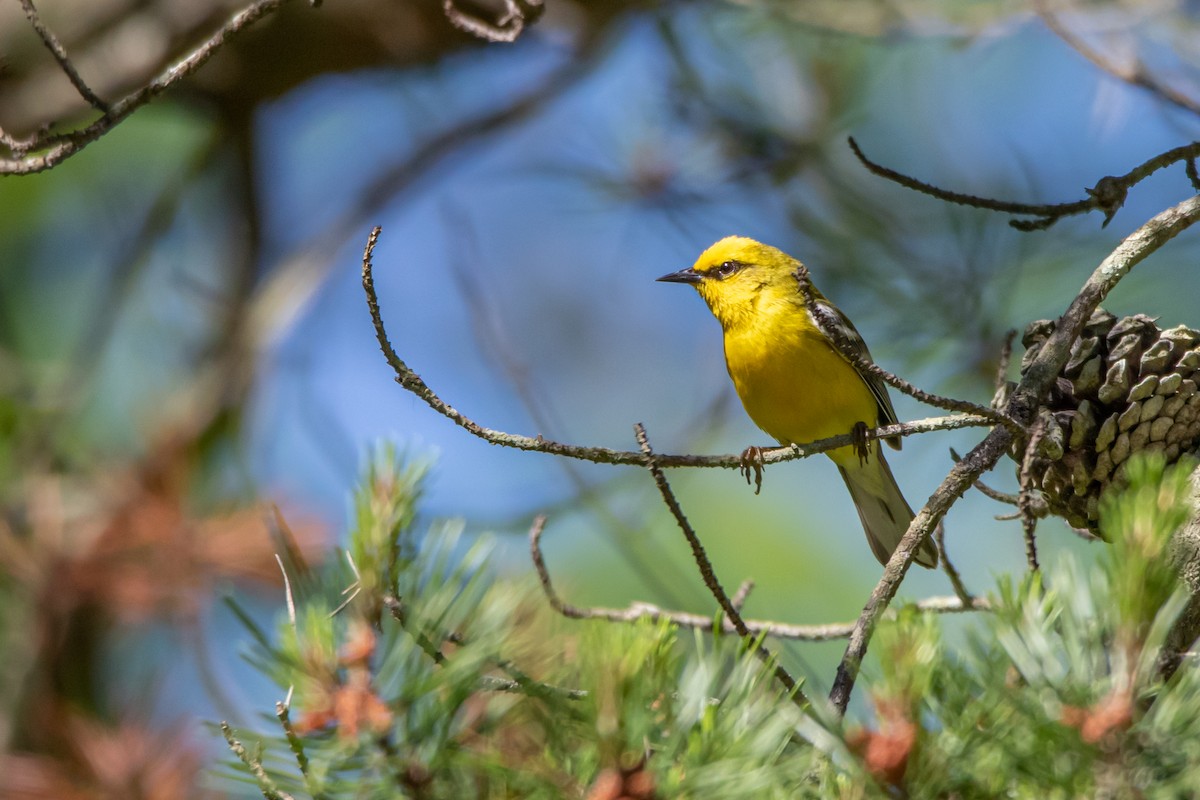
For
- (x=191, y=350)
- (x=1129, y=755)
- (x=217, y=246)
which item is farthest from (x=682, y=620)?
(x=217, y=246)

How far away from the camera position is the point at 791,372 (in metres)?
3.47

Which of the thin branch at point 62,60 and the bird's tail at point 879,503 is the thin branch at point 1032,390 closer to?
the thin branch at point 62,60

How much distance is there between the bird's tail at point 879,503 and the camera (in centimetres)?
378

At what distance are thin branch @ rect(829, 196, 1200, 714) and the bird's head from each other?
183 cm

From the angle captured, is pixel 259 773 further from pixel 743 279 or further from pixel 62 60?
pixel 743 279

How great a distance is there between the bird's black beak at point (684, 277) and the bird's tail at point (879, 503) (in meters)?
0.84

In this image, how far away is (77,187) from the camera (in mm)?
6113

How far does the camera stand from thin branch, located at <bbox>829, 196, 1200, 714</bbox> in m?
1.53

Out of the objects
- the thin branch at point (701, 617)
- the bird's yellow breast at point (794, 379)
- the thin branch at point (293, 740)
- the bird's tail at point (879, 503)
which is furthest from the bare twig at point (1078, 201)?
the bird's tail at point (879, 503)

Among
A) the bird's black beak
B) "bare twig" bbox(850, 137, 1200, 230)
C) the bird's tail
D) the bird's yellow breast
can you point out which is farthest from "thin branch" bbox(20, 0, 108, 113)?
the bird's tail

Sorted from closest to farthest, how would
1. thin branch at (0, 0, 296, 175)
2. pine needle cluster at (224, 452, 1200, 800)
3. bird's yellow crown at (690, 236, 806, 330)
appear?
pine needle cluster at (224, 452, 1200, 800)
thin branch at (0, 0, 296, 175)
bird's yellow crown at (690, 236, 806, 330)

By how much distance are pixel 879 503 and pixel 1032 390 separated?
2137mm

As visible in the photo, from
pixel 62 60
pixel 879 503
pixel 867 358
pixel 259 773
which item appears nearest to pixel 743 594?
pixel 867 358

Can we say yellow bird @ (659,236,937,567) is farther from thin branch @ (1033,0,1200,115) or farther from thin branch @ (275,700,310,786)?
thin branch @ (275,700,310,786)
